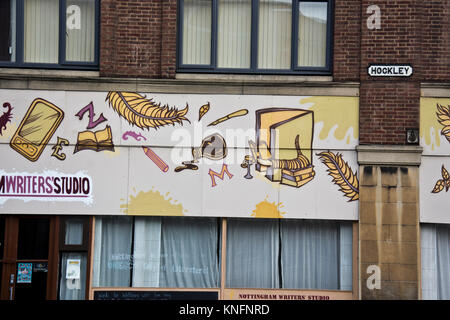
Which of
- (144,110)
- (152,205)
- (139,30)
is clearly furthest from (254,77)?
(152,205)

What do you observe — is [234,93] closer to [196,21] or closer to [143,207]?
[196,21]

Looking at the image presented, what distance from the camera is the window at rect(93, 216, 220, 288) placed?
1512 centimetres

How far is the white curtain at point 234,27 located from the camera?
1555 centimetres

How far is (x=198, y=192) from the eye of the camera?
49.4 feet

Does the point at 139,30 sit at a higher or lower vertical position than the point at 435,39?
higher

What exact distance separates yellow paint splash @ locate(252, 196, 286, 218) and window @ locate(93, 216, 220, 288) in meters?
0.84

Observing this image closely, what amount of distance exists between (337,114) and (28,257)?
263 inches

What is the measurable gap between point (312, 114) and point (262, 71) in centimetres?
135

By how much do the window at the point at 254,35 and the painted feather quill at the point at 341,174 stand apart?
185 cm

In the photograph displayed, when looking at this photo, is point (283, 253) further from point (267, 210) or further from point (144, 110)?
point (144, 110)

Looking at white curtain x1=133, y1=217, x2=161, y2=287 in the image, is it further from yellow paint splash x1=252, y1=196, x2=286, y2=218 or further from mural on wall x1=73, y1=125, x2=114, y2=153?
yellow paint splash x1=252, y1=196, x2=286, y2=218

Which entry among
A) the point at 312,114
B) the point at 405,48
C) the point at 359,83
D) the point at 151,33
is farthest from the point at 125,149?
the point at 405,48

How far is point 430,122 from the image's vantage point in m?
15.0

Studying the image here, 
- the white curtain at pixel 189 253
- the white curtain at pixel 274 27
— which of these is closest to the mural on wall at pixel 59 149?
the white curtain at pixel 189 253
